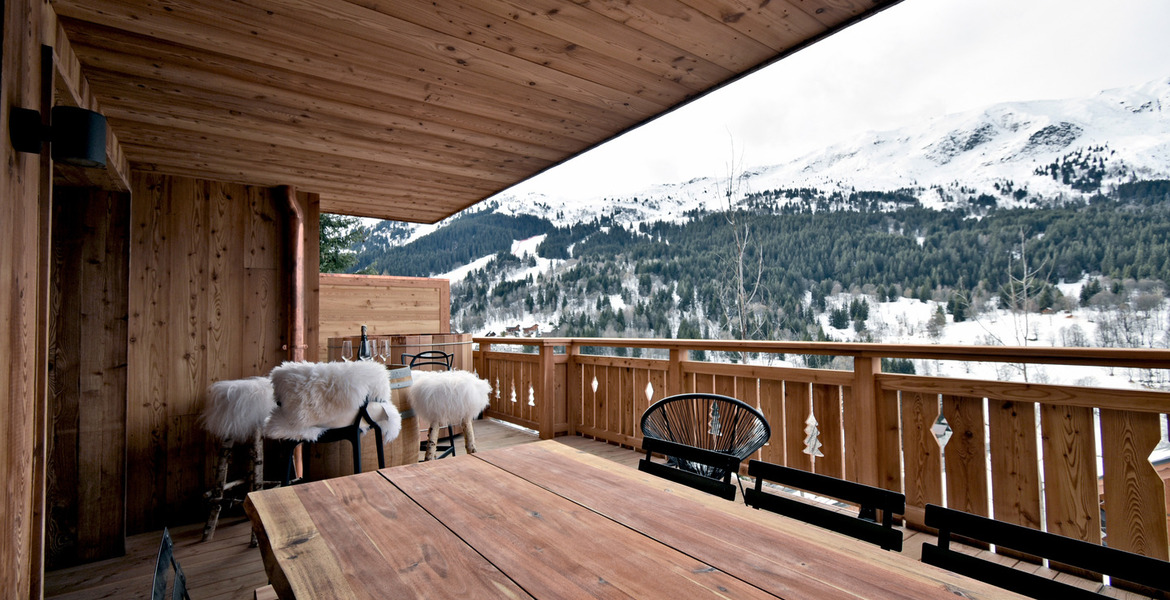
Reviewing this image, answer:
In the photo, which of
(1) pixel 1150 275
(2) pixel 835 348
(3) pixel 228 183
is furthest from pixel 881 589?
(1) pixel 1150 275

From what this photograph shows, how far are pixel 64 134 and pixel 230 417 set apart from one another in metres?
2.03

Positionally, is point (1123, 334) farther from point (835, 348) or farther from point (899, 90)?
point (899, 90)

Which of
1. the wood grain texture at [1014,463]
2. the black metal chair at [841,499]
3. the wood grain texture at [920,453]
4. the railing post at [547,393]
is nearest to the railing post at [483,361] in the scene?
the railing post at [547,393]

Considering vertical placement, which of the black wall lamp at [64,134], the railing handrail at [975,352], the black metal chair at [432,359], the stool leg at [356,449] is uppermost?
the black wall lamp at [64,134]

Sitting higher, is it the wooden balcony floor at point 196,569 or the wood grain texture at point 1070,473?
the wood grain texture at point 1070,473

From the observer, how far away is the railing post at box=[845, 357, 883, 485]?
9.15 ft

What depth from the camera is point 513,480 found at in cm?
151

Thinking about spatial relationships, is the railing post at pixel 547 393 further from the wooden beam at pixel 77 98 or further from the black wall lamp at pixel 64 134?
the black wall lamp at pixel 64 134

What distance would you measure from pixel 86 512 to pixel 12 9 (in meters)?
2.60

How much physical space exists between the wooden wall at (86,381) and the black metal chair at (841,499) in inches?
128

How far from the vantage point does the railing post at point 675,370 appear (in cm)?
388

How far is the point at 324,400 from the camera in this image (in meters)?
2.60

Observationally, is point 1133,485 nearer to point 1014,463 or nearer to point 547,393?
point 1014,463

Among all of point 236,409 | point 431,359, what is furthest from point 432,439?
point 431,359
